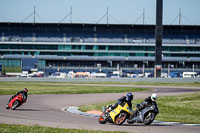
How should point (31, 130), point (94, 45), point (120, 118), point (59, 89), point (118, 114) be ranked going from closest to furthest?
point (31, 130) → point (118, 114) → point (120, 118) → point (59, 89) → point (94, 45)

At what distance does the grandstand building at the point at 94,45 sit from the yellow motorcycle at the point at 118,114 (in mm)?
95021

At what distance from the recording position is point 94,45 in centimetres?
11744

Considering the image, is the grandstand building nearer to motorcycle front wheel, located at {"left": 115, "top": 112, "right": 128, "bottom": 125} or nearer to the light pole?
the light pole

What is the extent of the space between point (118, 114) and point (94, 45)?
9897 centimetres

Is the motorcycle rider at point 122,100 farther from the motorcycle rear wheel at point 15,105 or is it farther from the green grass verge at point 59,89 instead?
the green grass verge at point 59,89

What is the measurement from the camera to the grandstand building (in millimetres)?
116625

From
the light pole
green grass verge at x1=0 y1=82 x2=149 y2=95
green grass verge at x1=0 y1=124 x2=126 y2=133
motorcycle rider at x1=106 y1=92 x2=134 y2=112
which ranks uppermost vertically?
the light pole

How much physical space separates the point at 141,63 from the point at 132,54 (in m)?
3.36

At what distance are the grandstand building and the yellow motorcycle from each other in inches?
3741

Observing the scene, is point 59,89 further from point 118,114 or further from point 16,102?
point 118,114

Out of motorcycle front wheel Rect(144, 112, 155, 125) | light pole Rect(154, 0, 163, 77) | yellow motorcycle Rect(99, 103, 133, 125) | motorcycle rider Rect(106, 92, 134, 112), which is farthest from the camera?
light pole Rect(154, 0, 163, 77)

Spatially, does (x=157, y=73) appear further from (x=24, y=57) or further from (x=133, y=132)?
(x=133, y=132)

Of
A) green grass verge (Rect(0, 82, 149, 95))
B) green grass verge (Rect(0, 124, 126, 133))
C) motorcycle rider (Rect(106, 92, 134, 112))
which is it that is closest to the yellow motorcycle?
motorcycle rider (Rect(106, 92, 134, 112))

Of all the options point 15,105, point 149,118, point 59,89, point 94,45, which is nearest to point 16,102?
point 15,105
